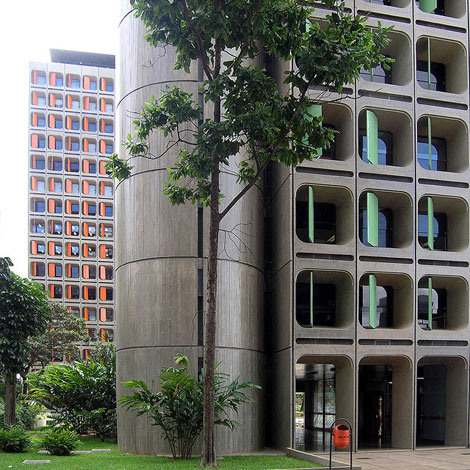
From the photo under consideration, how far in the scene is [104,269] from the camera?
89.4 m

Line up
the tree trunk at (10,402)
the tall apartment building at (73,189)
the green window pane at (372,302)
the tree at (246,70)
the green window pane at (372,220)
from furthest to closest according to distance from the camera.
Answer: the tall apartment building at (73,189), the tree trunk at (10,402), the green window pane at (372,220), the green window pane at (372,302), the tree at (246,70)

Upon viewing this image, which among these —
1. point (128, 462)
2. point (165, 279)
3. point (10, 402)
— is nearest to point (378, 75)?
point (165, 279)

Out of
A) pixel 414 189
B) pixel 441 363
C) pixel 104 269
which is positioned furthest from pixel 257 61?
pixel 104 269

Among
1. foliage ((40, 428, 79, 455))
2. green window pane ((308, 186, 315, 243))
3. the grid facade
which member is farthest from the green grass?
green window pane ((308, 186, 315, 243))

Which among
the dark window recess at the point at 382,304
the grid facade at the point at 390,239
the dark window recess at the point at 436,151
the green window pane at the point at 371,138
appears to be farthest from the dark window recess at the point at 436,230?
the green window pane at the point at 371,138

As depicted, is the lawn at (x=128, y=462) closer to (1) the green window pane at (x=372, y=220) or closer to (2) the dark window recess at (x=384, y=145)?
(1) the green window pane at (x=372, y=220)

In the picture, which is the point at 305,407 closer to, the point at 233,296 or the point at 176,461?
the point at 233,296

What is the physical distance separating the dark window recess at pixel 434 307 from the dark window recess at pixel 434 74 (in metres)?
9.13

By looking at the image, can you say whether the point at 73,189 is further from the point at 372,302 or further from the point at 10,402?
the point at 372,302

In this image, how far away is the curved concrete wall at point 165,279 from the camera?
2188 cm

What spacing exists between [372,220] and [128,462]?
13065mm

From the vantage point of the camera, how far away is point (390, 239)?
26.7m

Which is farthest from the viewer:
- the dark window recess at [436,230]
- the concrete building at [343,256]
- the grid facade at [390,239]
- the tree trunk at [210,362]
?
the dark window recess at [436,230]

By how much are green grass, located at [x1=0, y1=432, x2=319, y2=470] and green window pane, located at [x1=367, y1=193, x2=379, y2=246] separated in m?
9.12
